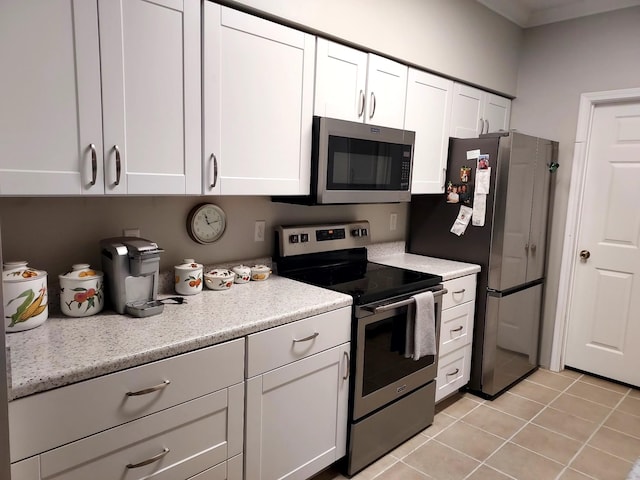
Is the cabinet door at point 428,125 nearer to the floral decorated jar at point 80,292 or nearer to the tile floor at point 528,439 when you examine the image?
the tile floor at point 528,439

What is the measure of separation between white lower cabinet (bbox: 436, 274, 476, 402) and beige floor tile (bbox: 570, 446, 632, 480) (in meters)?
0.74

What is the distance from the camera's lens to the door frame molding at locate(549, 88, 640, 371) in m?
3.13

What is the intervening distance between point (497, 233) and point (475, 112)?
35.2 inches

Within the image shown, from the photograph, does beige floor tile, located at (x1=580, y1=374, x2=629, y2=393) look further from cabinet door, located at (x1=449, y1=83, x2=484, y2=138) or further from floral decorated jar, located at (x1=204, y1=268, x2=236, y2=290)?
floral decorated jar, located at (x1=204, y1=268, x2=236, y2=290)

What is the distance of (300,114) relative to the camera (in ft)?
6.64

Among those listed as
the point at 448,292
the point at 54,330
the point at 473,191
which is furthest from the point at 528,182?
the point at 54,330

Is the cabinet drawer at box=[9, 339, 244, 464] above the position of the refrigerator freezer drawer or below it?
above

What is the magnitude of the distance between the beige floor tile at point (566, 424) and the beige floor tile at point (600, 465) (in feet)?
0.46

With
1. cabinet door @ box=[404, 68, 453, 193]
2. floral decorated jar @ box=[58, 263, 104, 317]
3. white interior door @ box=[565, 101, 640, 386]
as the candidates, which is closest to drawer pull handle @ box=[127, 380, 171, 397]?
floral decorated jar @ box=[58, 263, 104, 317]

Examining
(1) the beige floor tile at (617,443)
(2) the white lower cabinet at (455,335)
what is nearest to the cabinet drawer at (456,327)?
(2) the white lower cabinet at (455,335)

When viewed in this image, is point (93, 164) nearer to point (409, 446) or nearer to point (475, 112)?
point (409, 446)

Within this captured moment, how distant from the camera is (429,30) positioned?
2.58 m

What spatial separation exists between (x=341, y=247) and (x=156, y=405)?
4.99ft

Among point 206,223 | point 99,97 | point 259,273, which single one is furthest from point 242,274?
point 99,97
